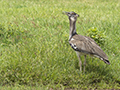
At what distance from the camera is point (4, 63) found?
5500 millimetres

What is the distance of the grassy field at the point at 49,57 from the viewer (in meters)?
5.17

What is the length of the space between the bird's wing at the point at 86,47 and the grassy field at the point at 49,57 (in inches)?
26.7

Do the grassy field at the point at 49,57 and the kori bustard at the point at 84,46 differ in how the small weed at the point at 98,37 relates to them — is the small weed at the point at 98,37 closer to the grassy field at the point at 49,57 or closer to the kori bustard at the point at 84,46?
the grassy field at the point at 49,57

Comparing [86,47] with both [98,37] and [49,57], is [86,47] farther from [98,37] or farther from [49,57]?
[98,37]

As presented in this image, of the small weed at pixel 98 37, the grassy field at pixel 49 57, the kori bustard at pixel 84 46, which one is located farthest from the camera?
the small weed at pixel 98 37

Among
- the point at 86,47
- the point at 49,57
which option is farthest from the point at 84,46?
the point at 49,57

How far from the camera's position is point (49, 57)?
19.0 feet

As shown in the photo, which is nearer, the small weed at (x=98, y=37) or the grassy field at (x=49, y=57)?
the grassy field at (x=49, y=57)

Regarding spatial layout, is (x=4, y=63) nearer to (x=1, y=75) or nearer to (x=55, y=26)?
(x=1, y=75)

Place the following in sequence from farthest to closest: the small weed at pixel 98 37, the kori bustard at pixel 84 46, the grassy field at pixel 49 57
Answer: the small weed at pixel 98 37 < the grassy field at pixel 49 57 < the kori bustard at pixel 84 46

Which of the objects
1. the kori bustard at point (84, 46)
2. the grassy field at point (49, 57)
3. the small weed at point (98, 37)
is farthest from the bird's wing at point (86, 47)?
the small weed at point (98, 37)

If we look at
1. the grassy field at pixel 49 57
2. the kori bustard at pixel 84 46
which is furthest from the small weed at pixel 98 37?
the kori bustard at pixel 84 46

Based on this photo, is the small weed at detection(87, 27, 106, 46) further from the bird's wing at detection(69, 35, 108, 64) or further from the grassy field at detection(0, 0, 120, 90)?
the bird's wing at detection(69, 35, 108, 64)

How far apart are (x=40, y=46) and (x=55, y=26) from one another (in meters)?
1.90
